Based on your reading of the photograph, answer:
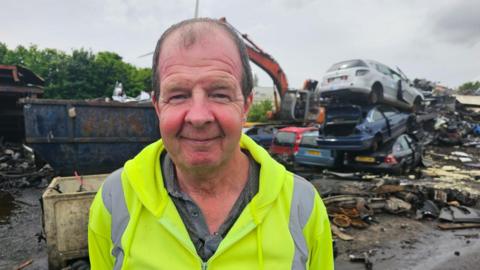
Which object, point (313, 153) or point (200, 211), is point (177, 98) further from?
point (313, 153)

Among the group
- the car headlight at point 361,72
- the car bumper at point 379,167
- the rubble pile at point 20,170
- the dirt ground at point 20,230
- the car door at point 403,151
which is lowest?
the dirt ground at point 20,230

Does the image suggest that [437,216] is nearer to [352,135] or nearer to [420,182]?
[420,182]

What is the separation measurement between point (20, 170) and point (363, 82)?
11192 millimetres

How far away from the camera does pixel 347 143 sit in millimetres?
10234

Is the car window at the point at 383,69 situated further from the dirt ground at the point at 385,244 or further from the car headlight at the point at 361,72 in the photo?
the dirt ground at the point at 385,244

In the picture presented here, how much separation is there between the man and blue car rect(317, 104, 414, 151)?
9150 millimetres

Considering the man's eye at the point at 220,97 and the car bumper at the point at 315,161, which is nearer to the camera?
the man's eye at the point at 220,97

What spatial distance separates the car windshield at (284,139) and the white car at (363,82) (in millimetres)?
2470

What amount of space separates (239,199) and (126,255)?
1.61 ft

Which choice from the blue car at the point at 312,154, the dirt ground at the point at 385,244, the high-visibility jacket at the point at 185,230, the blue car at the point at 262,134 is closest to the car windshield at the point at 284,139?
the blue car at the point at 312,154

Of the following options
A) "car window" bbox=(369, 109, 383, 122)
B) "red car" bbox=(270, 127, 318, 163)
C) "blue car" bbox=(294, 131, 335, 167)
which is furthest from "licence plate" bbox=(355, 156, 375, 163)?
"red car" bbox=(270, 127, 318, 163)

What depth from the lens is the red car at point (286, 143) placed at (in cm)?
1198

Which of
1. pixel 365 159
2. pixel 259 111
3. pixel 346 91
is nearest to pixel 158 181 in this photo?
pixel 365 159

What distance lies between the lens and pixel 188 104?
1.25 metres
